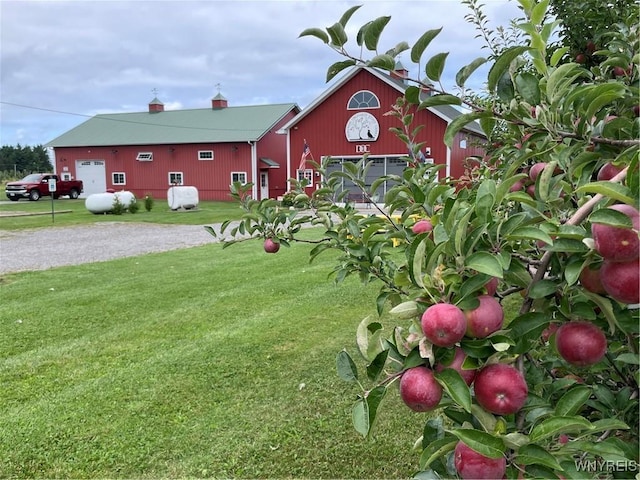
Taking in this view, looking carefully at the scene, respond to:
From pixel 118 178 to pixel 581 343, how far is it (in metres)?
32.4

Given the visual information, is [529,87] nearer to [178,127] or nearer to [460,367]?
[460,367]

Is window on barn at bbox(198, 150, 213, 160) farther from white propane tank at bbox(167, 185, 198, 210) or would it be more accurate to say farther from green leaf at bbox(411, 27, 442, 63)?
green leaf at bbox(411, 27, 442, 63)

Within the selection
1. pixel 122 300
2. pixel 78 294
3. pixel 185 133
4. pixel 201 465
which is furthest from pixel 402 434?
pixel 185 133

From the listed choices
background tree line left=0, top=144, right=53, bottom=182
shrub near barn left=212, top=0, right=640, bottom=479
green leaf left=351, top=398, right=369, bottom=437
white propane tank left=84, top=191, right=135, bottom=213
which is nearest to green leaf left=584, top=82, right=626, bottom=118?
shrub near barn left=212, top=0, right=640, bottom=479

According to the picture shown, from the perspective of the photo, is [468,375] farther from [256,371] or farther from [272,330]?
[272,330]

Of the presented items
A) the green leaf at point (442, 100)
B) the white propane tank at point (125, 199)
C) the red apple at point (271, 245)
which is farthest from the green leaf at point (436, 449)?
the white propane tank at point (125, 199)

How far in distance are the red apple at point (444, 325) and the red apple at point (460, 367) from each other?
6 centimetres

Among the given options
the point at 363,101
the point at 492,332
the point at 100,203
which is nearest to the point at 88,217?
the point at 100,203

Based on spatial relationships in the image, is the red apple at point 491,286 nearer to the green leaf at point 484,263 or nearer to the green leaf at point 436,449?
the green leaf at point 484,263

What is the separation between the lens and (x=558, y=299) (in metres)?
0.98

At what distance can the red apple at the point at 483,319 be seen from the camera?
0.85 meters

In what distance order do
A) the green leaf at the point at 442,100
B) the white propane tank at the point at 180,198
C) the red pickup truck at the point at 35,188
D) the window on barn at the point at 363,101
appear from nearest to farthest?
the green leaf at the point at 442,100, the white propane tank at the point at 180,198, the window on barn at the point at 363,101, the red pickup truck at the point at 35,188

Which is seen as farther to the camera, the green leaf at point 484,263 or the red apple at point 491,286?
the red apple at point 491,286

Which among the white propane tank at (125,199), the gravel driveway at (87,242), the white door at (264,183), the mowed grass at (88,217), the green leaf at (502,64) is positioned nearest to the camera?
the green leaf at (502,64)
